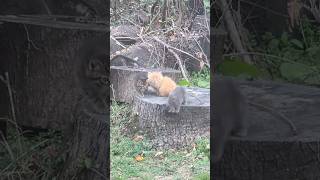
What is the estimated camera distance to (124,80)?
2.67 metres

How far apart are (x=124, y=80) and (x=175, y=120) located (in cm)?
40

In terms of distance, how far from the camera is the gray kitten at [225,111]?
145 cm

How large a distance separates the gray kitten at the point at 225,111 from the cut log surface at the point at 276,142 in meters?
0.02

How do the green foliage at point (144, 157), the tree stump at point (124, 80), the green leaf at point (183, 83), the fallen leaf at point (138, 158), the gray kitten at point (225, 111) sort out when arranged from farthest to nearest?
the tree stump at point (124, 80), the green leaf at point (183, 83), the fallen leaf at point (138, 158), the green foliage at point (144, 157), the gray kitten at point (225, 111)

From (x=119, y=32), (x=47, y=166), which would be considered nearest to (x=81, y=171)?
(x=47, y=166)

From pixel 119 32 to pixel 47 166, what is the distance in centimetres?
156

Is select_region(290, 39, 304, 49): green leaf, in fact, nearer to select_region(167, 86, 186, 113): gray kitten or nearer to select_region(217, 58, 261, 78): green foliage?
select_region(217, 58, 261, 78): green foliage

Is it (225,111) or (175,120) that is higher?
(225,111)

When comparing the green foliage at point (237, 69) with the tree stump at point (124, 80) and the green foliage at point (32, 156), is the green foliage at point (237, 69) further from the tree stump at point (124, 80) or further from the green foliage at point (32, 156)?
the tree stump at point (124, 80)

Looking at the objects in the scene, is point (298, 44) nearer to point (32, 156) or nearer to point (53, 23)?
point (53, 23)

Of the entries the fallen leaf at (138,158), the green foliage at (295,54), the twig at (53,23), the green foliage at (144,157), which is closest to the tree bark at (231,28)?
the green foliage at (295,54)

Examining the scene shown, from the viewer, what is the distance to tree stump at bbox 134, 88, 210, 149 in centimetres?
234

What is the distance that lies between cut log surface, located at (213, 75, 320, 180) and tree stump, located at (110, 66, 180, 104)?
45.8 inches

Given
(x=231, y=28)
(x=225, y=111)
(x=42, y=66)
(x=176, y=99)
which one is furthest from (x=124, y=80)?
(x=225, y=111)
